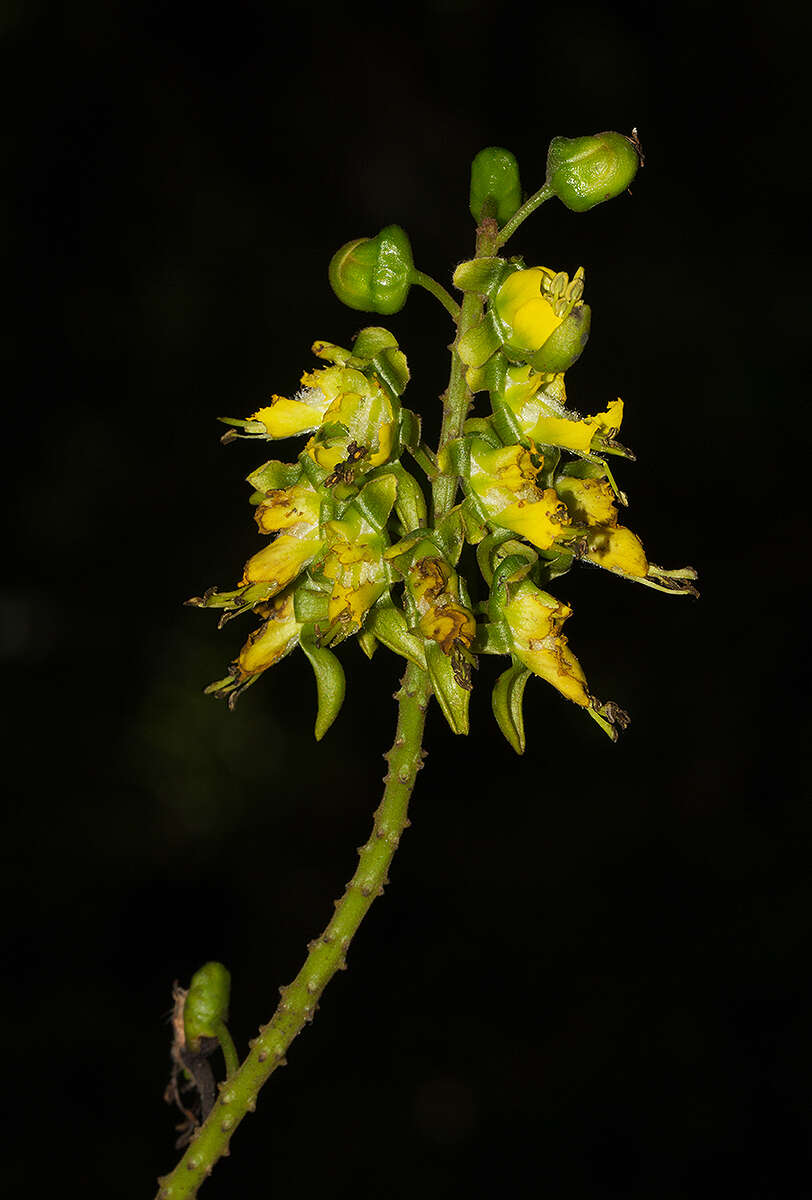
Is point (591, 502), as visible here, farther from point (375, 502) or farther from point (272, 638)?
point (272, 638)

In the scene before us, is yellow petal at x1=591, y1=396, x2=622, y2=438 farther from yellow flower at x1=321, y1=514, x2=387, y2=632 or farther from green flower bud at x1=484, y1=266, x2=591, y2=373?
yellow flower at x1=321, y1=514, x2=387, y2=632

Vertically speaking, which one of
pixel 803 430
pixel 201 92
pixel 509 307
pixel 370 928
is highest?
pixel 201 92

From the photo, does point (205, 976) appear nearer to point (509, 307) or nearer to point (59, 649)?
point (509, 307)

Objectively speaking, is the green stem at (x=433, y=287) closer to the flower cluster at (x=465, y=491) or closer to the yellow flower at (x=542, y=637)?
the flower cluster at (x=465, y=491)

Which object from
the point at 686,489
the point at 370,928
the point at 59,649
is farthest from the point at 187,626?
the point at 686,489

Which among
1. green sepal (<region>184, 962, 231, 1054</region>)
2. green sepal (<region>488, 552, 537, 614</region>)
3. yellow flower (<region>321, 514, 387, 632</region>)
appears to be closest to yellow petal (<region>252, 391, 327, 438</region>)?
yellow flower (<region>321, 514, 387, 632</region>)

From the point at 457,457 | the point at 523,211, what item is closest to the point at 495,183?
the point at 523,211

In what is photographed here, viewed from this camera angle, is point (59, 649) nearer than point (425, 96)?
Yes
